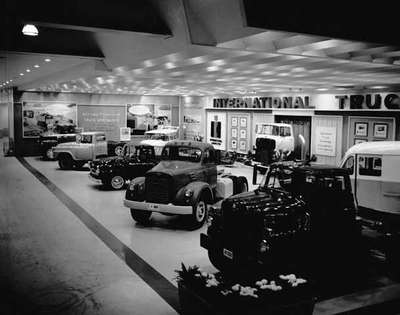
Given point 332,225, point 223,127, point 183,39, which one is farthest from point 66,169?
point 332,225

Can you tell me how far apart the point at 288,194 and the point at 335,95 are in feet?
40.5

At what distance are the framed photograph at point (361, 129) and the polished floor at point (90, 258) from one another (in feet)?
31.5

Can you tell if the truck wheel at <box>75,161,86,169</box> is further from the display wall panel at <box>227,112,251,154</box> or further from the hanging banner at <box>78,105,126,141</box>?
the display wall panel at <box>227,112,251,154</box>

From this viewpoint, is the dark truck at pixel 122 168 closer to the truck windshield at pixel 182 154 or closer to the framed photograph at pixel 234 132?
the truck windshield at pixel 182 154

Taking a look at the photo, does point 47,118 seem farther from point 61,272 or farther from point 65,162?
point 61,272

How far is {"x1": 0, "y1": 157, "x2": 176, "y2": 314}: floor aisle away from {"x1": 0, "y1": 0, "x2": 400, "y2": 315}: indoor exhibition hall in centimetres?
3

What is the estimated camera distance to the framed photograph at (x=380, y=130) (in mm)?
15938

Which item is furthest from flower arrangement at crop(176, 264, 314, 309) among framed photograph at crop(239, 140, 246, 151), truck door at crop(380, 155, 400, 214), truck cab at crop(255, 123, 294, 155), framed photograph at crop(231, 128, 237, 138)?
framed photograph at crop(231, 128, 237, 138)

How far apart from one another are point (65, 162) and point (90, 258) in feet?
41.9

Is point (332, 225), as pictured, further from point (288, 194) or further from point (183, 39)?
point (183, 39)

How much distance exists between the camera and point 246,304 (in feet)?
15.7

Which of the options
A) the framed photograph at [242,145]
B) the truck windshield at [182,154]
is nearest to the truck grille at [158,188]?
the truck windshield at [182,154]

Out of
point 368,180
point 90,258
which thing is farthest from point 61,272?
point 368,180

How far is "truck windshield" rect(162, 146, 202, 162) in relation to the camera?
1129cm
